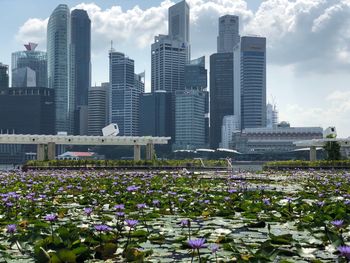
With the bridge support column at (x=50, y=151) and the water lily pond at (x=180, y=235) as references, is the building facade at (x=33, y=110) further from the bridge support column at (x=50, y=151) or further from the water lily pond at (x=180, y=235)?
the water lily pond at (x=180, y=235)

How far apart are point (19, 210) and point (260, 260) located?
600 cm

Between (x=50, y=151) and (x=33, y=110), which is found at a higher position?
(x=33, y=110)

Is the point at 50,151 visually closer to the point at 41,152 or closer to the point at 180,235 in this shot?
the point at 41,152

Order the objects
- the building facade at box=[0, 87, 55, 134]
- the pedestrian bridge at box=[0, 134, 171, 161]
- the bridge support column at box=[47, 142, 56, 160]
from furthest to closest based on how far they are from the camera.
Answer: the building facade at box=[0, 87, 55, 134]
the pedestrian bridge at box=[0, 134, 171, 161]
the bridge support column at box=[47, 142, 56, 160]

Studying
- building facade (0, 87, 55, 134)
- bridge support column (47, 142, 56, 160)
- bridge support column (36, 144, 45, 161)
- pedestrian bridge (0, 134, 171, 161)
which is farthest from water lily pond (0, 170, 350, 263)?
building facade (0, 87, 55, 134)

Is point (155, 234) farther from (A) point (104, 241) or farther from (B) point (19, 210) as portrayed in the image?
(B) point (19, 210)

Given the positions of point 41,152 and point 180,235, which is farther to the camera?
point 41,152

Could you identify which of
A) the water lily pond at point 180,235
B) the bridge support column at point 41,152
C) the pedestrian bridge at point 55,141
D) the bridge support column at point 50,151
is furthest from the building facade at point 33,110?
the water lily pond at point 180,235

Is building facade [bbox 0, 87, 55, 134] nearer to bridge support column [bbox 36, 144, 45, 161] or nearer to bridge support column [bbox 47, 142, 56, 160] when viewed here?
A: bridge support column [bbox 36, 144, 45, 161]

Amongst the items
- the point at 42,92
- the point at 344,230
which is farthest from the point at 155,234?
the point at 42,92

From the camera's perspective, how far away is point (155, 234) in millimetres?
6391

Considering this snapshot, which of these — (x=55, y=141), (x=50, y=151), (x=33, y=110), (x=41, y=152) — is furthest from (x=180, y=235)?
(x=33, y=110)

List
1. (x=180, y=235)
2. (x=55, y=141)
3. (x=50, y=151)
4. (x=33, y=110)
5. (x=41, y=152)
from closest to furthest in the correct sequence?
(x=180, y=235) < (x=50, y=151) < (x=41, y=152) < (x=55, y=141) < (x=33, y=110)

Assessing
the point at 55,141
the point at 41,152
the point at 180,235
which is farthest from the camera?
the point at 55,141
